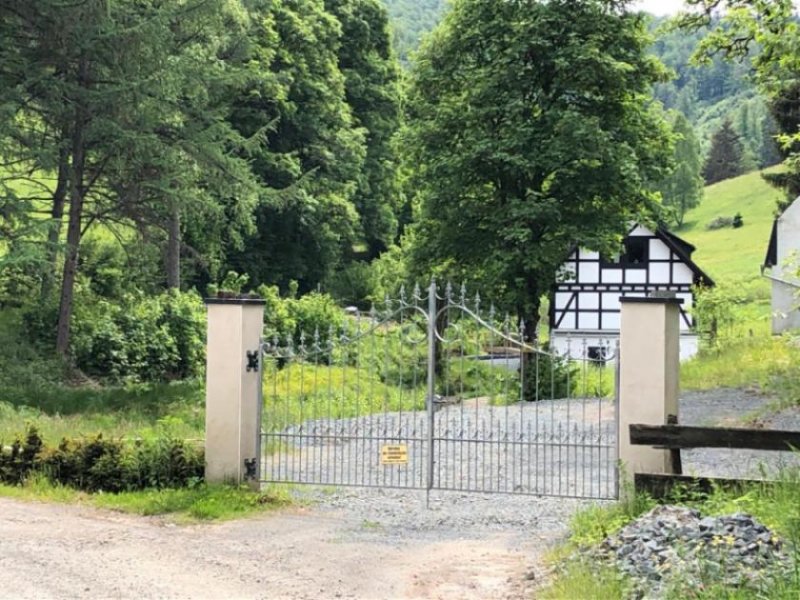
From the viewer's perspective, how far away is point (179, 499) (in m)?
8.98

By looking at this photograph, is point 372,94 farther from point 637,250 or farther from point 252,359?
point 252,359

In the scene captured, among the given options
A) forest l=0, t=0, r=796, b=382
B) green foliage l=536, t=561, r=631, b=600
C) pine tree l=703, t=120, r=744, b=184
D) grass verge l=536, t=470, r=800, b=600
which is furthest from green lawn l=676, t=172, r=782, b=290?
green foliage l=536, t=561, r=631, b=600

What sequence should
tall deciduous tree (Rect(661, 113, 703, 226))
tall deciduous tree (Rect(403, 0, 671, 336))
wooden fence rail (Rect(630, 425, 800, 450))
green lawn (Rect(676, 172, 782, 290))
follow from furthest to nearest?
tall deciduous tree (Rect(661, 113, 703, 226))
green lawn (Rect(676, 172, 782, 290))
tall deciduous tree (Rect(403, 0, 671, 336))
wooden fence rail (Rect(630, 425, 800, 450))

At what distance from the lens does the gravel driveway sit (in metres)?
6.23

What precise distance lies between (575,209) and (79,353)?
41.2 ft

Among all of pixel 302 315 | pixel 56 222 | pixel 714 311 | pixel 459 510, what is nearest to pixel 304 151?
pixel 302 315

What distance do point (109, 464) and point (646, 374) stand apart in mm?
5669

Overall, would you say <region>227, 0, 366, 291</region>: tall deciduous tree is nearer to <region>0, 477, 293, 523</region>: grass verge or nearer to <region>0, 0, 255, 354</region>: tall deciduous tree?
<region>0, 0, 255, 354</region>: tall deciduous tree

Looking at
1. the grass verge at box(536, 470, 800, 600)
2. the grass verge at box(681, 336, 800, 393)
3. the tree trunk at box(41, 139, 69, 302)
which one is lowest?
the grass verge at box(536, 470, 800, 600)

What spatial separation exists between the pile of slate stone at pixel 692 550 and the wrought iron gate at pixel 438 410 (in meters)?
1.87

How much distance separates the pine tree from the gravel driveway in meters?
101

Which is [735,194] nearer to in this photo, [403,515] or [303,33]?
[303,33]

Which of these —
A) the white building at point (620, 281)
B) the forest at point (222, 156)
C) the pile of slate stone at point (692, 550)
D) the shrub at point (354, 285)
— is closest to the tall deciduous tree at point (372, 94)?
the shrub at point (354, 285)

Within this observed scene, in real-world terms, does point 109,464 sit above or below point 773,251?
below
